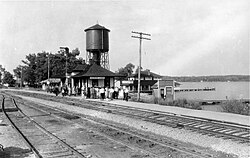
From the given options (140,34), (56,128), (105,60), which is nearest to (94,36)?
(105,60)

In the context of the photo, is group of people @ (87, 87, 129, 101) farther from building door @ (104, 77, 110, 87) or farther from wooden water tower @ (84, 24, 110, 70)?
wooden water tower @ (84, 24, 110, 70)

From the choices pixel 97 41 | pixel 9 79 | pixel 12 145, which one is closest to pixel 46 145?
pixel 12 145

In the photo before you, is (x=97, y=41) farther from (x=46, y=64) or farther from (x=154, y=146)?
(x=154, y=146)

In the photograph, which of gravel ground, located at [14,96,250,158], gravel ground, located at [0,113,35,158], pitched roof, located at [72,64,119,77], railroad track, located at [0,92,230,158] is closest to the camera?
railroad track, located at [0,92,230,158]

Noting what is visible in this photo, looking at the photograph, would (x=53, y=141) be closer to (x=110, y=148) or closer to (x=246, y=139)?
(x=110, y=148)

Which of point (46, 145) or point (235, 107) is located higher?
point (235, 107)

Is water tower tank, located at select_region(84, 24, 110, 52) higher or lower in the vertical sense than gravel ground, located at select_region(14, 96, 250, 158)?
higher

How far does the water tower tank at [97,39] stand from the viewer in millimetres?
56125

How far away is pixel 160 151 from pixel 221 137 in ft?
10.9

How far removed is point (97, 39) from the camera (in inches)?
2212

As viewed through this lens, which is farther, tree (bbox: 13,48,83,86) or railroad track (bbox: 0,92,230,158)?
tree (bbox: 13,48,83,86)

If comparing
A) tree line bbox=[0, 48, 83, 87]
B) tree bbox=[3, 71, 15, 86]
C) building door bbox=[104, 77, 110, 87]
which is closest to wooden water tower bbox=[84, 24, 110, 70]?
building door bbox=[104, 77, 110, 87]

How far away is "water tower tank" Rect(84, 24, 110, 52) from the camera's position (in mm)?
56125

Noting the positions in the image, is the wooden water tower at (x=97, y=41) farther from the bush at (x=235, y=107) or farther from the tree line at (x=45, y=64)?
the bush at (x=235, y=107)
